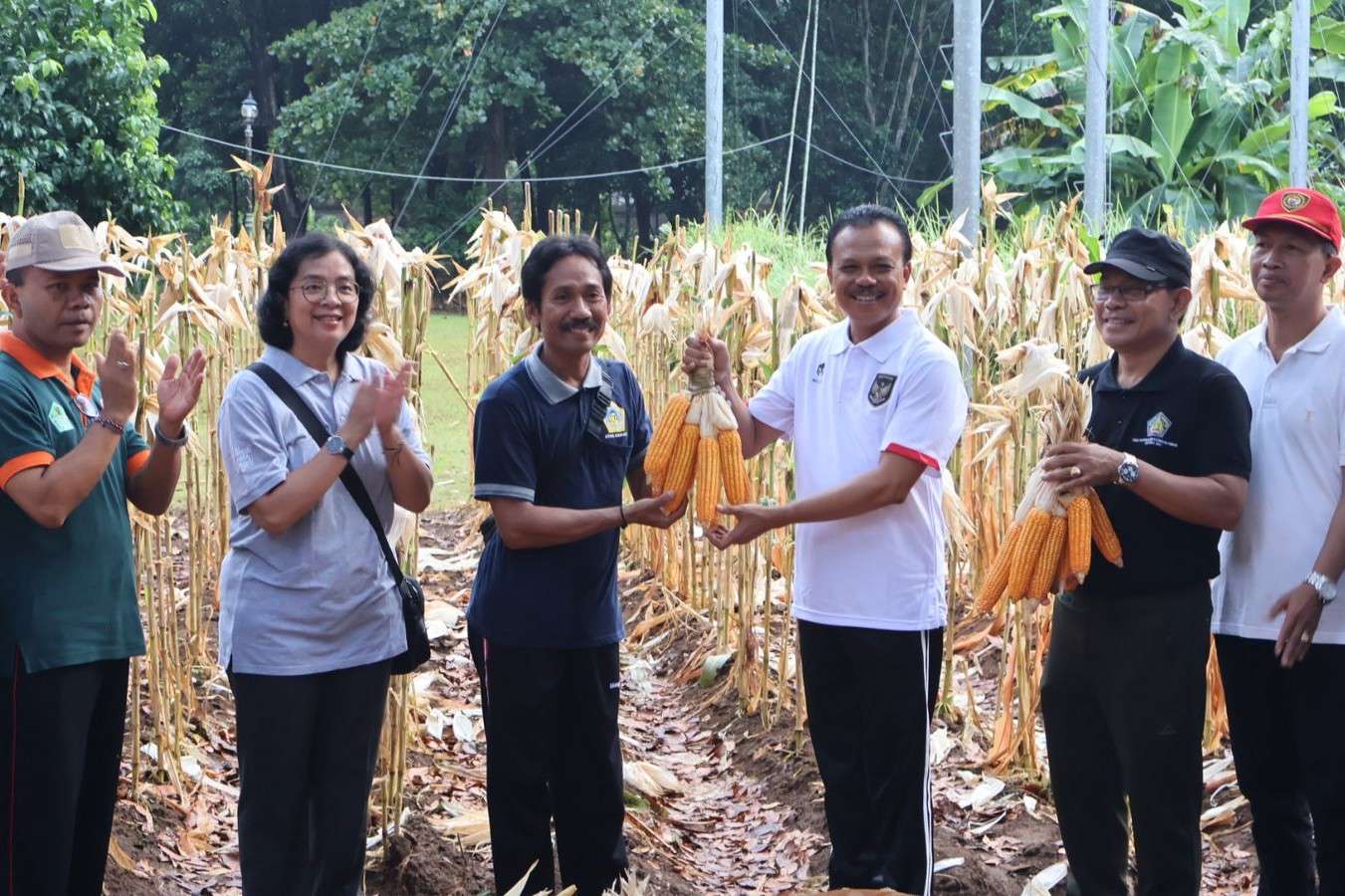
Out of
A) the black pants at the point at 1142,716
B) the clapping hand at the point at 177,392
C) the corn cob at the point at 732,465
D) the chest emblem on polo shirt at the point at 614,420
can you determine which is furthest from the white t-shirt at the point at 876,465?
the clapping hand at the point at 177,392

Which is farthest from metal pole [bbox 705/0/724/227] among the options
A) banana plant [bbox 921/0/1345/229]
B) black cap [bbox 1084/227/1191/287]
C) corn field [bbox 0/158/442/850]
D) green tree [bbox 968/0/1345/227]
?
black cap [bbox 1084/227/1191/287]

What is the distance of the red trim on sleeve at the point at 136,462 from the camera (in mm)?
3365

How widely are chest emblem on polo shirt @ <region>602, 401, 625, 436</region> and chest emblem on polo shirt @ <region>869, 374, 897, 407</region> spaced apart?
618 millimetres

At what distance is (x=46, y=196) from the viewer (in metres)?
13.2

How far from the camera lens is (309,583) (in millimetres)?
3188

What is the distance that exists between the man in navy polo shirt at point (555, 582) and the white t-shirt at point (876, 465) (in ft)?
1.39

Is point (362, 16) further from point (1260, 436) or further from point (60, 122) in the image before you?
point (1260, 436)

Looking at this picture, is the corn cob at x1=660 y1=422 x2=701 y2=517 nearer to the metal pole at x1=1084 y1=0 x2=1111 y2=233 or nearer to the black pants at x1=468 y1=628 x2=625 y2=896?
the black pants at x1=468 y1=628 x2=625 y2=896

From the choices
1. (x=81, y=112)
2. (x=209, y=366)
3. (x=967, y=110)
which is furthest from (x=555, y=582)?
(x=81, y=112)

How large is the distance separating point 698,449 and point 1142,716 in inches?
47.4

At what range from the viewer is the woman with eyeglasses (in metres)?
3.16

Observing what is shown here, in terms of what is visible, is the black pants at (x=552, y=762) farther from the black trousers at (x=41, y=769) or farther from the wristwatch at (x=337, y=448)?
the black trousers at (x=41, y=769)

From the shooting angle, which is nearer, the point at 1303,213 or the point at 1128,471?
the point at 1128,471

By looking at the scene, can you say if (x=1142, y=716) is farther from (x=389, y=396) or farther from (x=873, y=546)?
(x=389, y=396)
